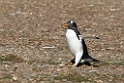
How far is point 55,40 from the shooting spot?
17.6 m

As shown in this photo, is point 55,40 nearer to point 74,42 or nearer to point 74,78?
point 74,42

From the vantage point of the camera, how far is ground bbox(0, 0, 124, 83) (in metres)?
11.8

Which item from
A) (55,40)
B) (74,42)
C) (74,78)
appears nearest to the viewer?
(74,78)

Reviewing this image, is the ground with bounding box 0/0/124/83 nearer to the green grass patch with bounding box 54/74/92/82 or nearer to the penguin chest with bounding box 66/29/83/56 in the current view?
the green grass patch with bounding box 54/74/92/82

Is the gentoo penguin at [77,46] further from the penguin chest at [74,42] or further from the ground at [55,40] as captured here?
the ground at [55,40]

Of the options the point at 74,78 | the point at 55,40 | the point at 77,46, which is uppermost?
the point at 77,46

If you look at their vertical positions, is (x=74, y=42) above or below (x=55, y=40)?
above

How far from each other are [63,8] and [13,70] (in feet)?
41.5

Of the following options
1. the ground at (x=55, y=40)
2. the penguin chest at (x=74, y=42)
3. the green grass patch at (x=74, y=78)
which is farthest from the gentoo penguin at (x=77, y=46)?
the green grass patch at (x=74, y=78)

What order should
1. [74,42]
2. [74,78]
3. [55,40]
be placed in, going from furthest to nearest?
[55,40] → [74,42] → [74,78]

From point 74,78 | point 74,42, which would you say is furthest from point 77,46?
point 74,78

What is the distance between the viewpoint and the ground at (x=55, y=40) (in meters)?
11.8

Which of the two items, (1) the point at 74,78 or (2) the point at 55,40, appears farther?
(2) the point at 55,40

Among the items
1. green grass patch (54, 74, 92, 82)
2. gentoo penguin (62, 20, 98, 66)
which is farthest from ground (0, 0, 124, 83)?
gentoo penguin (62, 20, 98, 66)
